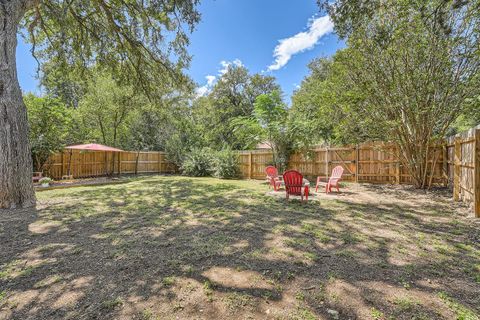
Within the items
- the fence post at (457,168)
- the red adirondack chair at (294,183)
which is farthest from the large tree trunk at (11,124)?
the fence post at (457,168)

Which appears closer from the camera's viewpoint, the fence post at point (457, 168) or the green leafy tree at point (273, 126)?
the fence post at point (457, 168)

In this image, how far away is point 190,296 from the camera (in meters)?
2.00

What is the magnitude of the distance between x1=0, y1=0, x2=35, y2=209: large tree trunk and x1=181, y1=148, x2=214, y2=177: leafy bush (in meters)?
9.85

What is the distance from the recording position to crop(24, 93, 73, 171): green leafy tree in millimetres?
9992

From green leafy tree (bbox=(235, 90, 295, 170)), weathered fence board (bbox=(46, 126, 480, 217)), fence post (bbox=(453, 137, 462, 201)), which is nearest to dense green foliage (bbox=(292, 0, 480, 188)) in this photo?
weathered fence board (bbox=(46, 126, 480, 217))

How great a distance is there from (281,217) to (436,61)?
6919mm

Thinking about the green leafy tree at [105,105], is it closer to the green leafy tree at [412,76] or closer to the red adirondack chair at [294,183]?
the red adirondack chair at [294,183]

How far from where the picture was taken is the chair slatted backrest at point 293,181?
6.07 metres

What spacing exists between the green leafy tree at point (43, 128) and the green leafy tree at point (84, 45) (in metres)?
2.33

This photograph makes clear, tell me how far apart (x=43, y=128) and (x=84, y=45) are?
475 centimetres


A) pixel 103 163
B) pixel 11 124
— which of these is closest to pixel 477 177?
pixel 11 124

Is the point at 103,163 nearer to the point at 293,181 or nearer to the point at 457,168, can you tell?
the point at 293,181

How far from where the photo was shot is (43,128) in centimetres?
1035

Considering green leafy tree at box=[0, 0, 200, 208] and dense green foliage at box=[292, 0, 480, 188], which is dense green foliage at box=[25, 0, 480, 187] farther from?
green leafy tree at box=[0, 0, 200, 208]
